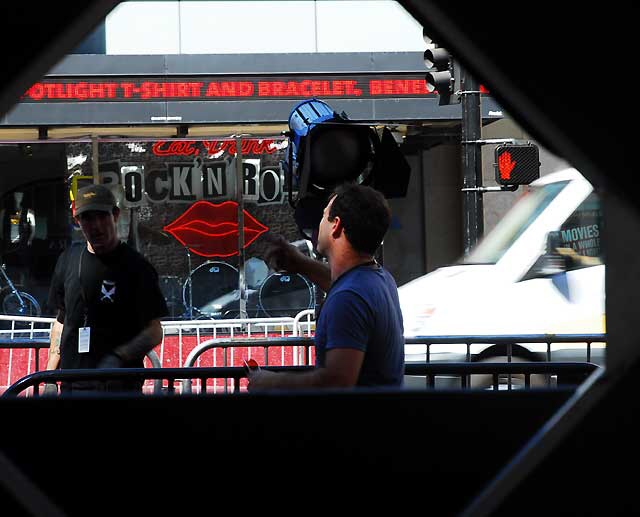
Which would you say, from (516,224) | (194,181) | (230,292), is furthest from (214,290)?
(516,224)

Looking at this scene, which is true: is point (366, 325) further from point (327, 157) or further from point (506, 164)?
point (506, 164)

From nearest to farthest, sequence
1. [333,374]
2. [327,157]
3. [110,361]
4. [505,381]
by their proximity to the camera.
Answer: [333,374]
[327,157]
[110,361]
[505,381]

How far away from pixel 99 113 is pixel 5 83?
1313 centimetres

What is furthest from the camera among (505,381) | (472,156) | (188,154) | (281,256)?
(188,154)

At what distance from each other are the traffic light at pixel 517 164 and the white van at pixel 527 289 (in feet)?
6.91

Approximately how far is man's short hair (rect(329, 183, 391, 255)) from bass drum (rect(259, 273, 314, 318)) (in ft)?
36.8

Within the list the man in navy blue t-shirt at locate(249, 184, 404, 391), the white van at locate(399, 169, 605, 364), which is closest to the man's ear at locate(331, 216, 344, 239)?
the man in navy blue t-shirt at locate(249, 184, 404, 391)

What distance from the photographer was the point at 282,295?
14586mm

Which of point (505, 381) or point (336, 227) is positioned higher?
point (336, 227)

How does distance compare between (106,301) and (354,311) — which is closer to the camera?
(354,311)

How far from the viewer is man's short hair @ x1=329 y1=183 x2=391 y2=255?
3.29 m

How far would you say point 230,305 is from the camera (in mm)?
14477

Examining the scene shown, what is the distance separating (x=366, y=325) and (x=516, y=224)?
5141 millimetres

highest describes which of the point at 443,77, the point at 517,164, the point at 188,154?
the point at 443,77
